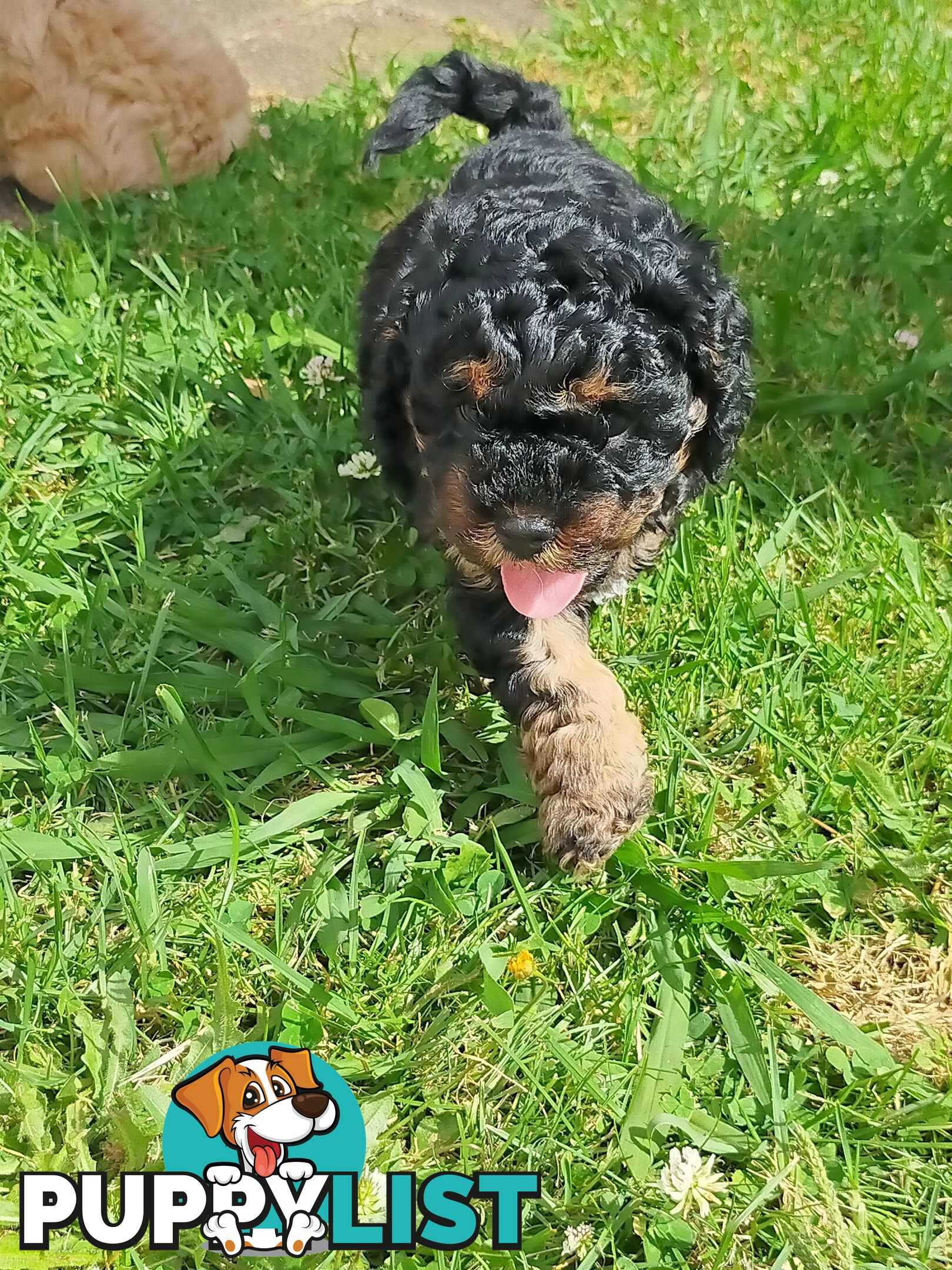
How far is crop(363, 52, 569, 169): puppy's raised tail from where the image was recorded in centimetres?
Result: 247

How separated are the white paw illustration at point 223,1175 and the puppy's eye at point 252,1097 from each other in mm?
90

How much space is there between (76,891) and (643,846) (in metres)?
1.21

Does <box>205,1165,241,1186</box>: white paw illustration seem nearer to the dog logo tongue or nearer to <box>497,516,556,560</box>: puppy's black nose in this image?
the dog logo tongue

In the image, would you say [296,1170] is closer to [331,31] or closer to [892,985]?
[892,985]

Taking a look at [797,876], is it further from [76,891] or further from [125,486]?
[125,486]

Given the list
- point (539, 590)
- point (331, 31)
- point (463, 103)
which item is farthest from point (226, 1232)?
point (331, 31)

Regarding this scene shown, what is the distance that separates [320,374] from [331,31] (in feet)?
10.1

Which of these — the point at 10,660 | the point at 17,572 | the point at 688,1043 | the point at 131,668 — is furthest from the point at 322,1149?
the point at 17,572

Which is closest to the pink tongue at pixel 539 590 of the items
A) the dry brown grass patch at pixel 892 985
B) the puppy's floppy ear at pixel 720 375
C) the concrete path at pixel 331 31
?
the puppy's floppy ear at pixel 720 375

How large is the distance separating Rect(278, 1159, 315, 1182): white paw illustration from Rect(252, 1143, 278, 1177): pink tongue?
1cm

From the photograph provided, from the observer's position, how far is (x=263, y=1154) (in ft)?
5.09

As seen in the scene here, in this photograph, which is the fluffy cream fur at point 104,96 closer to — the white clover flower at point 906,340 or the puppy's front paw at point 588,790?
the white clover flower at point 906,340

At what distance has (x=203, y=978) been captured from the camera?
6.06ft

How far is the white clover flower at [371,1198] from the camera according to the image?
1543 millimetres
